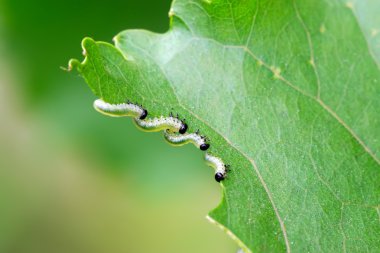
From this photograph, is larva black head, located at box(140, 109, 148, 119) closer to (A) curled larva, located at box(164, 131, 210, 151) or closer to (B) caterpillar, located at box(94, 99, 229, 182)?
(B) caterpillar, located at box(94, 99, 229, 182)

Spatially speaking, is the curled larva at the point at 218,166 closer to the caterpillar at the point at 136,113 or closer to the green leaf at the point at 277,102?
the green leaf at the point at 277,102

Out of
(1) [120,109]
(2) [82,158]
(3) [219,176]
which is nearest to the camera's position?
(3) [219,176]

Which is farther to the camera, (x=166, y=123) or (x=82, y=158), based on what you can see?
(x=82, y=158)

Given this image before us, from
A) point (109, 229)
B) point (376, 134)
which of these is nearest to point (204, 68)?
point (376, 134)

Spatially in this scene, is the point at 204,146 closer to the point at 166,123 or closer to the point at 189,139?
the point at 189,139

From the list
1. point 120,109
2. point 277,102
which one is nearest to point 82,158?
point 120,109

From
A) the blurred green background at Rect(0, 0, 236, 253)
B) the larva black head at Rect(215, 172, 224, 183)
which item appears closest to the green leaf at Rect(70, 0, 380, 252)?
the larva black head at Rect(215, 172, 224, 183)

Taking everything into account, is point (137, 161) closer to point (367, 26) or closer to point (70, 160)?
point (70, 160)
